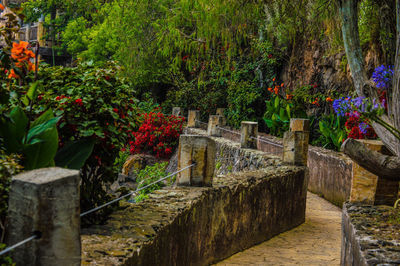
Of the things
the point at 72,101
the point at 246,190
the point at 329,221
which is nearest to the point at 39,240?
the point at 72,101

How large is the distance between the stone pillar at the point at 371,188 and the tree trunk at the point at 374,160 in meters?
0.22

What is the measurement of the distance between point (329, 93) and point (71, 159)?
1023cm

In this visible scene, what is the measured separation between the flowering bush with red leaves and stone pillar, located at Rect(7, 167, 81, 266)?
1225 cm

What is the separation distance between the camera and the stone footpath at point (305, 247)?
5.41 meters

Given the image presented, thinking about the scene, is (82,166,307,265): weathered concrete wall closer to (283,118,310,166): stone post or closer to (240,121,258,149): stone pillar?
(283,118,310,166): stone post

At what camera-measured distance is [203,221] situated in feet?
14.8

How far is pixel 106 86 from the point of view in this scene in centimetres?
364

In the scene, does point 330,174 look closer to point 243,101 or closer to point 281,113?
point 281,113

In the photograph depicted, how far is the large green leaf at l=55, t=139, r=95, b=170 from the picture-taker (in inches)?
131

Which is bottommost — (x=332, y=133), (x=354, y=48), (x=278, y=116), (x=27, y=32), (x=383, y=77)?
(x=332, y=133)

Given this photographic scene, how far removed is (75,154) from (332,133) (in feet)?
26.6

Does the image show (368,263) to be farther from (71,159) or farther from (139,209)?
(71,159)

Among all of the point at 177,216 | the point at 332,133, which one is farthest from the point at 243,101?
the point at 177,216

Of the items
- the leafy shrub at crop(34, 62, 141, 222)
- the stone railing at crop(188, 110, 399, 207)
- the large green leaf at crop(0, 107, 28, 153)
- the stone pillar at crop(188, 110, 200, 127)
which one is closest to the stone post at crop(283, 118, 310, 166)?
the stone railing at crop(188, 110, 399, 207)
